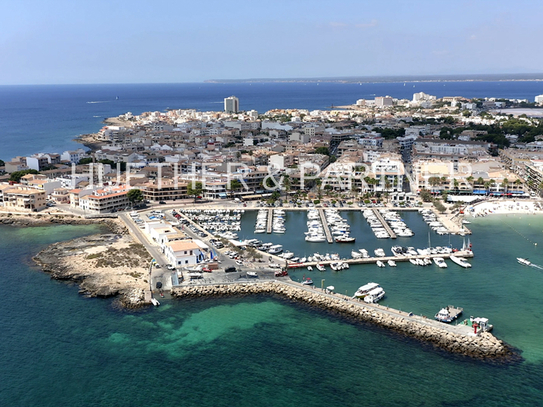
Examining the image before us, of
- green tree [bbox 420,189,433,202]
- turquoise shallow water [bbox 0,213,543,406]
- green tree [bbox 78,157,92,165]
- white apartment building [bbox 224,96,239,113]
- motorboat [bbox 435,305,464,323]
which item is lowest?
turquoise shallow water [bbox 0,213,543,406]

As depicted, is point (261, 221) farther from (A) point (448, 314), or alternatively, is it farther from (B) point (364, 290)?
(A) point (448, 314)

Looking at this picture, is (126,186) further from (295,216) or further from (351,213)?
(351,213)

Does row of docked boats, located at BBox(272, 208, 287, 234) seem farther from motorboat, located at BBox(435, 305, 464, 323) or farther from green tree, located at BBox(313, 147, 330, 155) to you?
green tree, located at BBox(313, 147, 330, 155)

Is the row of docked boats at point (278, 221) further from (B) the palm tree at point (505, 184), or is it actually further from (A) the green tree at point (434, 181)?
(B) the palm tree at point (505, 184)

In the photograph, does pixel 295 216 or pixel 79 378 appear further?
pixel 295 216

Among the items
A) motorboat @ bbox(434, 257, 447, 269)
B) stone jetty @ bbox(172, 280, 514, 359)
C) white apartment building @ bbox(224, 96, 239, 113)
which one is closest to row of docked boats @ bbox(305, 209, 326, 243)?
motorboat @ bbox(434, 257, 447, 269)

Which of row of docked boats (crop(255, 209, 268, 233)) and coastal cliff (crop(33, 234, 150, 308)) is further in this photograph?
row of docked boats (crop(255, 209, 268, 233))

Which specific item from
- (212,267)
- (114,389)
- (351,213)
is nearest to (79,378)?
(114,389)
